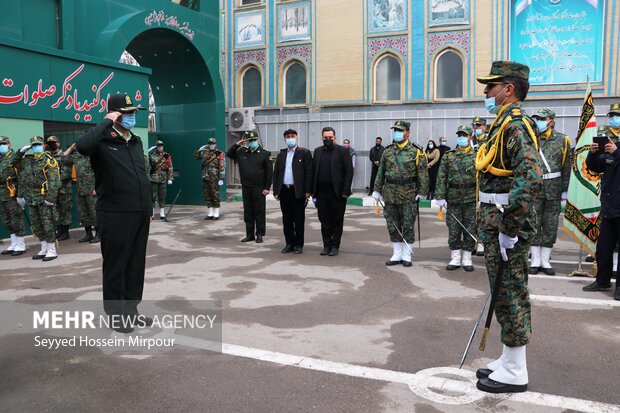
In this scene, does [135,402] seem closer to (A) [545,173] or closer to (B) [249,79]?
(A) [545,173]

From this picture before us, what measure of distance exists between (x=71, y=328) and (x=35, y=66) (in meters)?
7.95

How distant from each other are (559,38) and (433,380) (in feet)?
56.7

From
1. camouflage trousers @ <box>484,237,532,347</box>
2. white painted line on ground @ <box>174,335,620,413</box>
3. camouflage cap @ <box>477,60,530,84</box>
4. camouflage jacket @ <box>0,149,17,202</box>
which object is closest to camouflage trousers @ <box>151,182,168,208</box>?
camouflage jacket @ <box>0,149,17,202</box>

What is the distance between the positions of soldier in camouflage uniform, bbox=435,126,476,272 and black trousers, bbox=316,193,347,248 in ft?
5.80

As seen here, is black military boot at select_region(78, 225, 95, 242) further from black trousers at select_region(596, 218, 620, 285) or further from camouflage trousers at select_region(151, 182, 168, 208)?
black trousers at select_region(596, 218, 620, 285)

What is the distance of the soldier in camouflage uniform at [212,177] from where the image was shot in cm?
1390

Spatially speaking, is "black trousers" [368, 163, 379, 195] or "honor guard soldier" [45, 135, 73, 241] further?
"black trousers" [368, 163, 379, 195]

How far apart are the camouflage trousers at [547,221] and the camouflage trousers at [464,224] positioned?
0.83 meters

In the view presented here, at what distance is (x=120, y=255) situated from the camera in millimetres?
4809

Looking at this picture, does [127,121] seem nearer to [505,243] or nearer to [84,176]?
[505,243]

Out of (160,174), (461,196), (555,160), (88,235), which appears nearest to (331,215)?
(461,196)

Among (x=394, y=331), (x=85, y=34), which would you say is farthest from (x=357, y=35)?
(x=394, y=331)

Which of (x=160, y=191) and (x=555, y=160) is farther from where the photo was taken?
(x=160, y=191)

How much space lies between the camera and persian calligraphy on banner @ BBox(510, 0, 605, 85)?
58.1 feet
